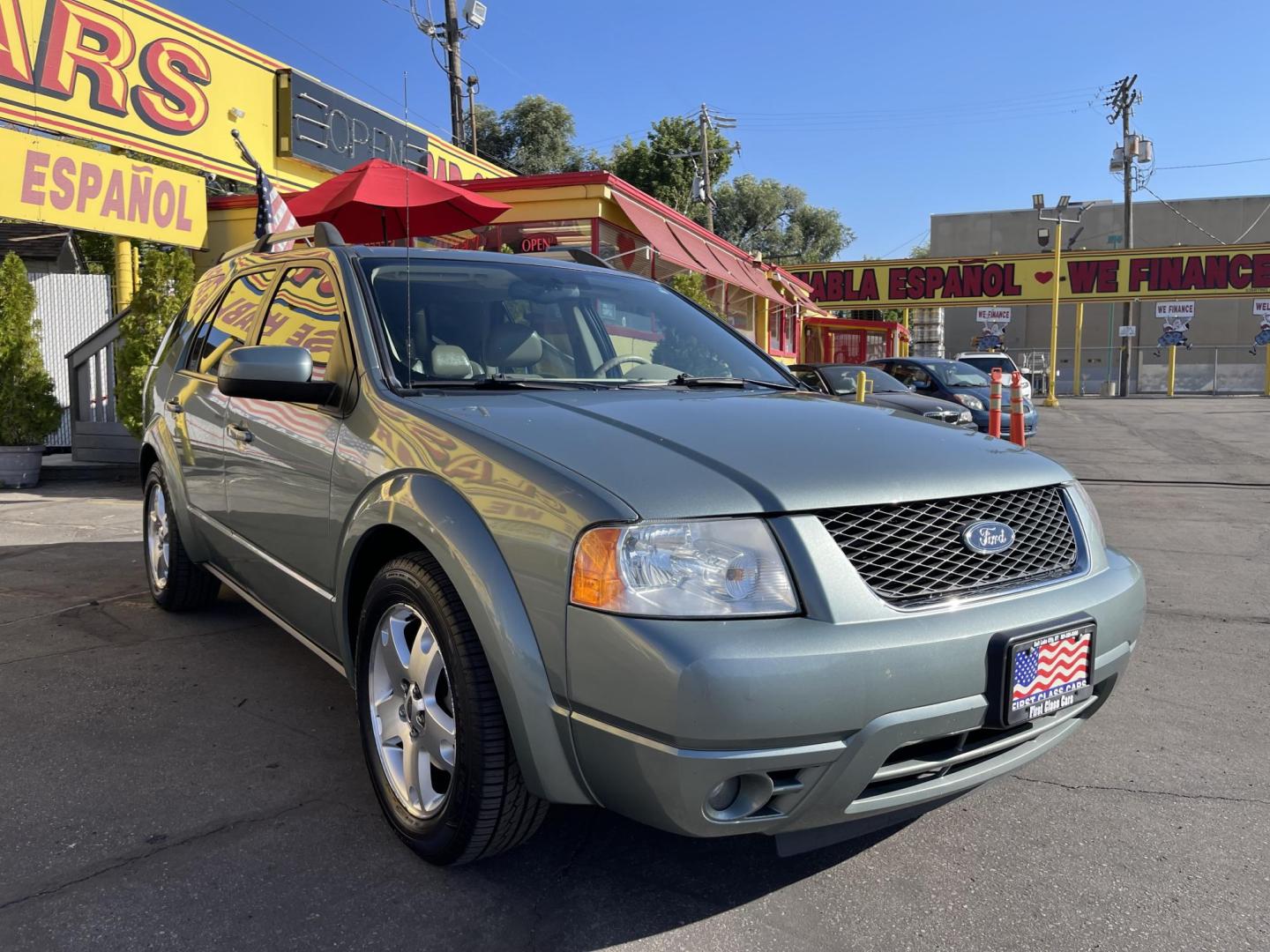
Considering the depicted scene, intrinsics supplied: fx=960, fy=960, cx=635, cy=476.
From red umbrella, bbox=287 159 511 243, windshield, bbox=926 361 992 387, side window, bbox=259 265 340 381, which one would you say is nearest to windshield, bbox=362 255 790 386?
side window, bbox=259 265 340 381

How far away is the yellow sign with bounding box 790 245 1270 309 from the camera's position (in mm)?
34406

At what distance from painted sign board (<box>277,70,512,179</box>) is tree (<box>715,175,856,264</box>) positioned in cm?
3738

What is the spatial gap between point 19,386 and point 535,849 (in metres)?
9.08

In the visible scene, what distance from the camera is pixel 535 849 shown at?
8.34ft

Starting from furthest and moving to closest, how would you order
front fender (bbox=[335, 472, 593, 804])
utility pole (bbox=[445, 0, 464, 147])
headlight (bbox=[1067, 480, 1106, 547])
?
utility pole (bbox=[445, 0, 464, 147]) < headlight (bbox=[1067, 480, 1106, 547]) < front fender (bbox=[335, 472, 593, 804])

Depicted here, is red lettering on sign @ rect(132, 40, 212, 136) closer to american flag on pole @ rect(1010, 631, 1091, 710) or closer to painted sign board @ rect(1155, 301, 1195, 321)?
american flag on pole @ rect(1010, 631, 1091, 710)

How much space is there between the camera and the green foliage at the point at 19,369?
928 cm

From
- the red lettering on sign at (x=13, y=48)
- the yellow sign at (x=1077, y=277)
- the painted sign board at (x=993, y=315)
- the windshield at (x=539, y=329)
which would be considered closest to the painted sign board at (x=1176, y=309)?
the yellow sign at (x=1077, y=277)

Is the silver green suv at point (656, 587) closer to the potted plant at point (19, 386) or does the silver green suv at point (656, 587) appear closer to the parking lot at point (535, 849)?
the parking lot at point (535, 849)

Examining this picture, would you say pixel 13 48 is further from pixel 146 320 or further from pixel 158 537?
pixel 158 537

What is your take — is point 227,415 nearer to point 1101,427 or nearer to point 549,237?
point 549,237

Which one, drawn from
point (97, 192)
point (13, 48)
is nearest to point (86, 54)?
point (13, 48)

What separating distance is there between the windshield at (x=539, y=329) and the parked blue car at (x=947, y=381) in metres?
11.6

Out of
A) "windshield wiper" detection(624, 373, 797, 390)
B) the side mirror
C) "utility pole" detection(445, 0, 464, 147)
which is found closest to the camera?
the side mirror
